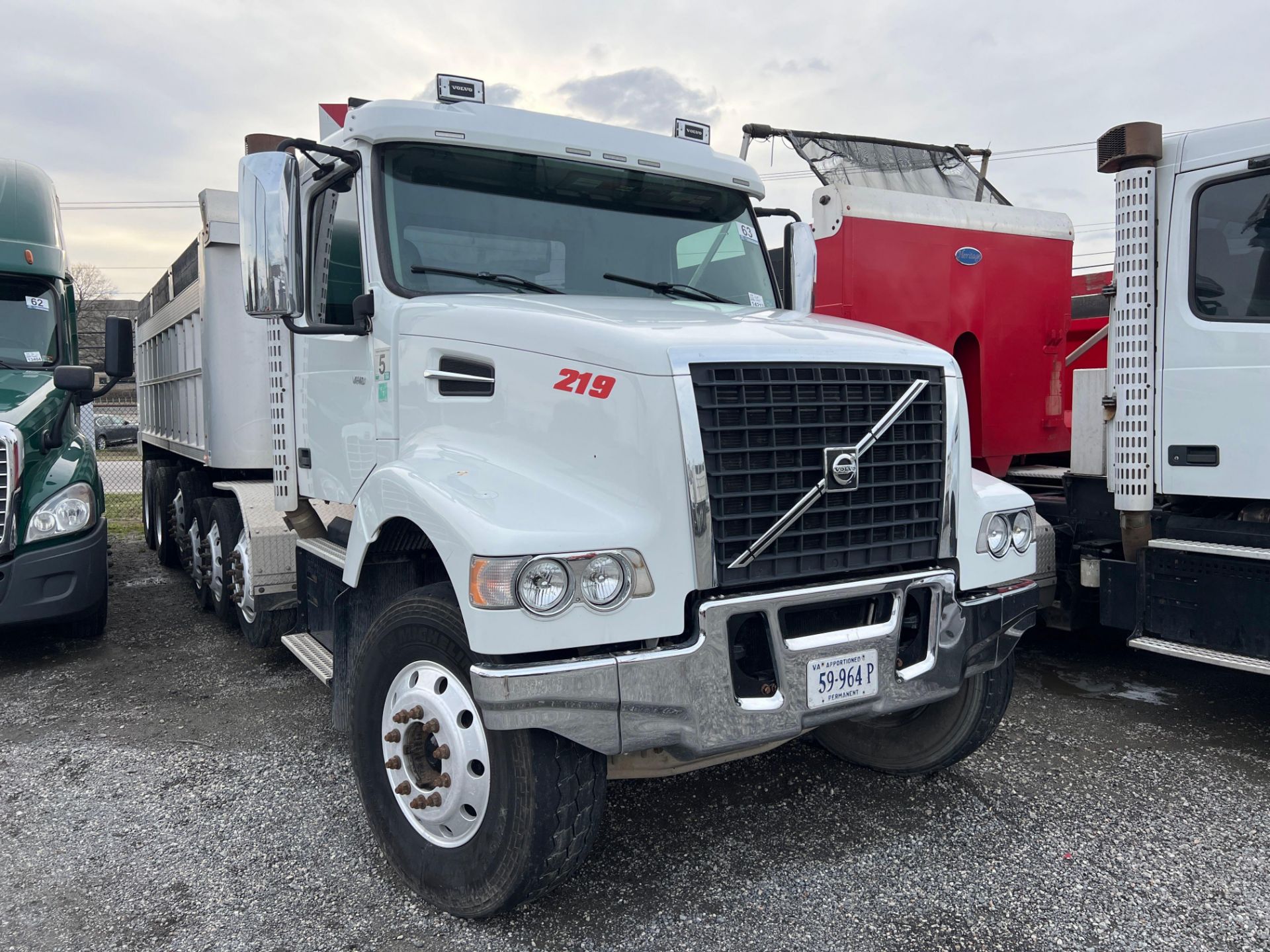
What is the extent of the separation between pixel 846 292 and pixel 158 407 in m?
6.84

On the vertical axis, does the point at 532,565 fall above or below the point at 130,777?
above

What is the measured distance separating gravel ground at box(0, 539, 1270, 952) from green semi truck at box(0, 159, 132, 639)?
981mm

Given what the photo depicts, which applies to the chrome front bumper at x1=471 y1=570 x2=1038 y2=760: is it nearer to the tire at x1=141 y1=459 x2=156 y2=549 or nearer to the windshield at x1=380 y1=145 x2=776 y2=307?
the windshield at x1=380 y1=145 x2=776 y2=307

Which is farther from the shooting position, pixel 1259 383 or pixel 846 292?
pixel 846 292

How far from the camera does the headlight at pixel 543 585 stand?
2648mm

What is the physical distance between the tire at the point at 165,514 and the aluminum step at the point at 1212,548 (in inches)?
309

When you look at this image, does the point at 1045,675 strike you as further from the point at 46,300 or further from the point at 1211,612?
the point at 46,300

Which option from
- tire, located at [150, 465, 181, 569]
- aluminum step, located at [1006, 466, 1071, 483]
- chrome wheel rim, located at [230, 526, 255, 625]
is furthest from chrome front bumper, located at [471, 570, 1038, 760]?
tire, located at [150, 465, 181, 569]

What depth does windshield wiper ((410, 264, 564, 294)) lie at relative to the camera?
3.68m

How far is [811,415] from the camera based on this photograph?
307 cm

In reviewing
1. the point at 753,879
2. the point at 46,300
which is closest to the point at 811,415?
the point at 753,879

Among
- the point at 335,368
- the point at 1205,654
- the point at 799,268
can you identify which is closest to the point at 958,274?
the point at 799,268

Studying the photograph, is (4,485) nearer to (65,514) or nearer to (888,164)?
(65,514)

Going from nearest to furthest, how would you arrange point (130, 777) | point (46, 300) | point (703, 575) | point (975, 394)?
point (703, 575) < point (130, 777) < point (975, 394) < point (46, 300)
